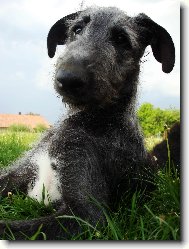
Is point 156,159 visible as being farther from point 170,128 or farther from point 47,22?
point 47,22

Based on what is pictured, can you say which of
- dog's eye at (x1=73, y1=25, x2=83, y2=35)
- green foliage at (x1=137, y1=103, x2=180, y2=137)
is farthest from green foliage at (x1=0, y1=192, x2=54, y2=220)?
dog's eye at (x1=73, y1=25, x2=83, y2=35)

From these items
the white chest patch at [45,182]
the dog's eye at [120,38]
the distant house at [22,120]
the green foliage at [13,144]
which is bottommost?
the white chest patch at [45,182]

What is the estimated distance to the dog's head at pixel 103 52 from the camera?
2.50m

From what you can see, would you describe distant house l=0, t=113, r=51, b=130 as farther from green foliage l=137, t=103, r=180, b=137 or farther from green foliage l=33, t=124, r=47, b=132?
green foliage l=137, t=103, r=180, b=137

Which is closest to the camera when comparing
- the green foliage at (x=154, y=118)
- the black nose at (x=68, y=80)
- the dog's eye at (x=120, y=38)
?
the black nose at (x=68, y=80)

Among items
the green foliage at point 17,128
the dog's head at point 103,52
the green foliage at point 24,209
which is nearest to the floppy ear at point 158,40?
the dog's head at point 103,52

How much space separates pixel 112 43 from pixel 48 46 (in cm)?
40

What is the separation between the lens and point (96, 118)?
280 cm

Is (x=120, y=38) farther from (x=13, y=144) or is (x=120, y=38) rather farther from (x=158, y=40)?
(x=13, y=144)

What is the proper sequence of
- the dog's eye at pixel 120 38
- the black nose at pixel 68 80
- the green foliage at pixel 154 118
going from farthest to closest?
the green foliage at pixel 154 118, the dog's eye at pixel 120 38, the black nose at pixel 68 80

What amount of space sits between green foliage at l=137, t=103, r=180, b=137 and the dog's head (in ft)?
0.63

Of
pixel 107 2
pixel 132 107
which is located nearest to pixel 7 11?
pixel 107 2

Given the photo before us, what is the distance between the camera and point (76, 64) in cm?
248

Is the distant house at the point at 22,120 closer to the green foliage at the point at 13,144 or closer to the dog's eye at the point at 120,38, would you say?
the green foliage at the point at 13,144
